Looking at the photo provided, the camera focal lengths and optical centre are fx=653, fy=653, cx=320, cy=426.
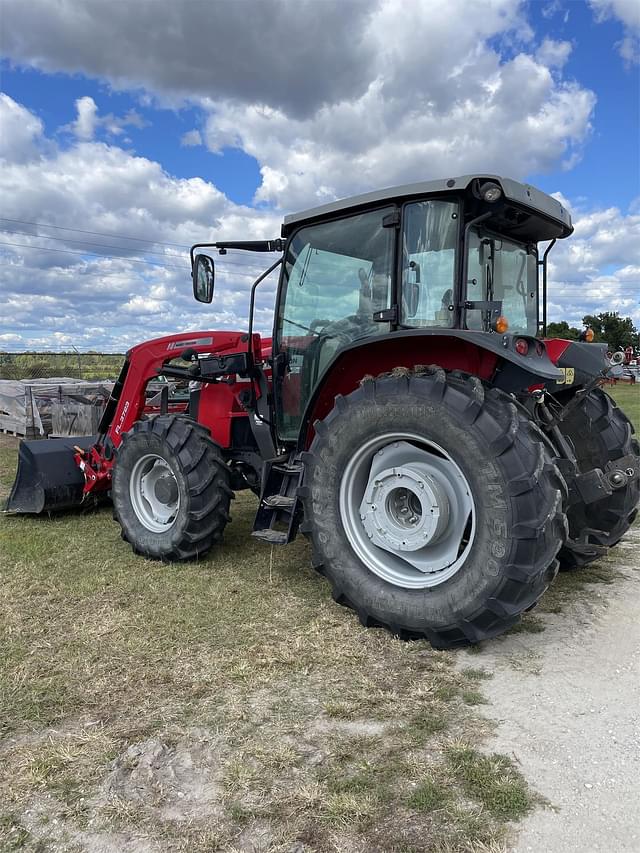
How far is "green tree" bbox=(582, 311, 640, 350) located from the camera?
51.1 meters

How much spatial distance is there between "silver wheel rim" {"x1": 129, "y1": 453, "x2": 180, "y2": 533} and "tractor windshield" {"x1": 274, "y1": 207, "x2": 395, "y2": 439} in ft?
3.41

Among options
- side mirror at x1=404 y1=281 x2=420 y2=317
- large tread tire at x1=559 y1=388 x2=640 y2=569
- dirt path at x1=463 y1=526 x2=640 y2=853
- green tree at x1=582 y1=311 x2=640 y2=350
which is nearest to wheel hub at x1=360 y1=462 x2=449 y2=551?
dirt path at x1=463 y1=526 x2=640 y2=853

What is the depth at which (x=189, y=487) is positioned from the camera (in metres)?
4.75

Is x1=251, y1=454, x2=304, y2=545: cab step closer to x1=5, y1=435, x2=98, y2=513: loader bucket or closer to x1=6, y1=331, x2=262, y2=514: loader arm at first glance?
x1=6, y1=331, x2=262, y2=514: loader arm

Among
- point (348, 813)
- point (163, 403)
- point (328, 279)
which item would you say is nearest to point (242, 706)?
point (348, 813)

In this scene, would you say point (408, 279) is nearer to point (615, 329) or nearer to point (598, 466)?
point (598, 466)

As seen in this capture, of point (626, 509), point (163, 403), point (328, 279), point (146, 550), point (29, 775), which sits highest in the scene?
point (328, 279)

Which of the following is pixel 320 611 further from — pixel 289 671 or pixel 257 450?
pixel 257 450

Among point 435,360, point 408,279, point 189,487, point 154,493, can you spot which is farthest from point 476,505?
point 154,493

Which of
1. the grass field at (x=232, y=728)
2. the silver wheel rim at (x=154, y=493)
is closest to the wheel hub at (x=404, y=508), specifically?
the grass field at (x=232, y=728)

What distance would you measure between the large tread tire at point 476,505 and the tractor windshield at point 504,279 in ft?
2.15

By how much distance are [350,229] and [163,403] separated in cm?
253

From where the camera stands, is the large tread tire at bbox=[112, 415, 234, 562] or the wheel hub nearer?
the wheel hub

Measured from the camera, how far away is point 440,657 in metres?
3.32
